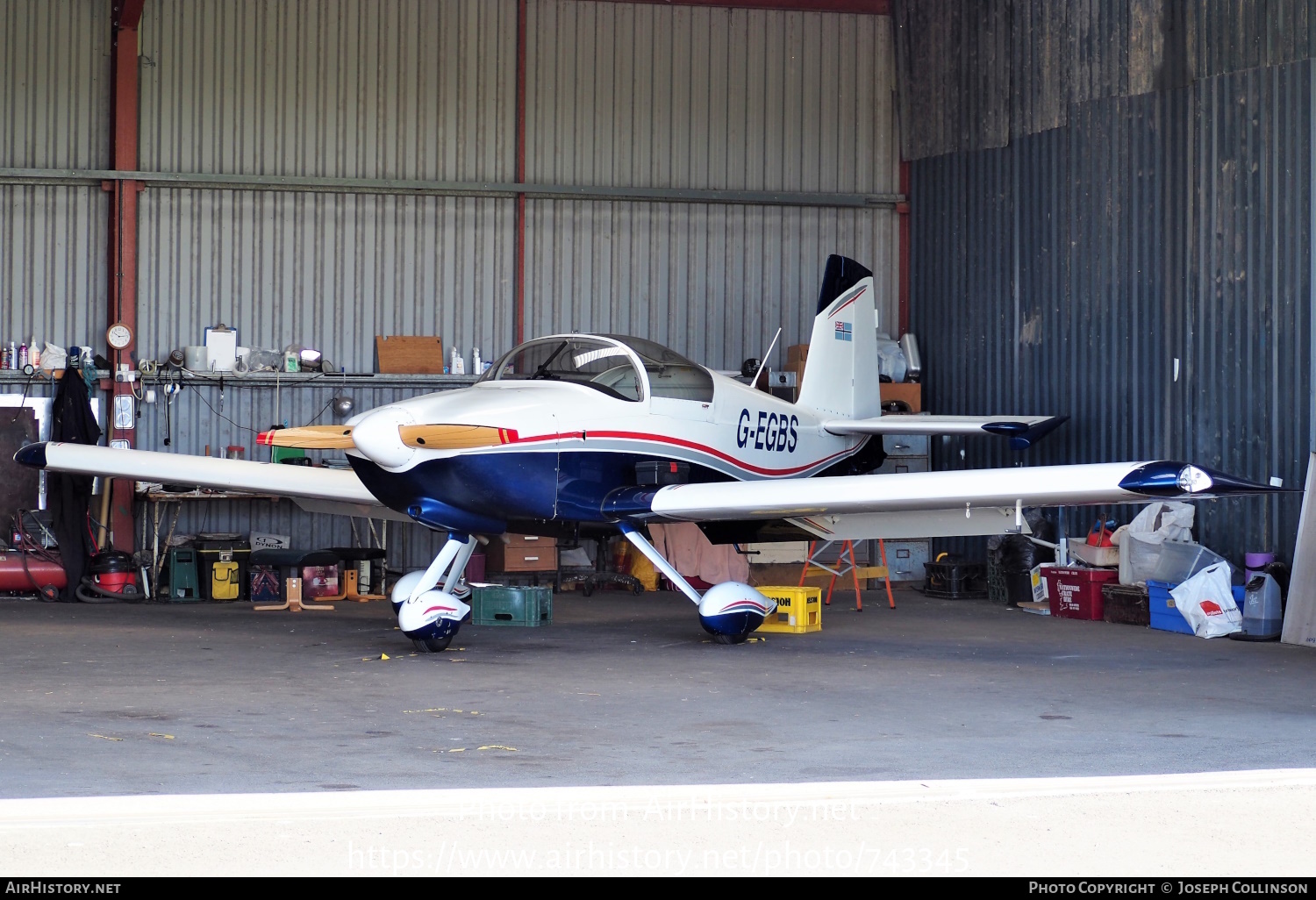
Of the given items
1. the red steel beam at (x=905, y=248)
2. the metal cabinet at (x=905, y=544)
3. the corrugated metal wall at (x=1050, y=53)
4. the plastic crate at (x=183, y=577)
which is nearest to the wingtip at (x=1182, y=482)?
the corrugated metal wall at (x=1050, y=53)

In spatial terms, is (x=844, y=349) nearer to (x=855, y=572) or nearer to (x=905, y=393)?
(x=855, y=572)

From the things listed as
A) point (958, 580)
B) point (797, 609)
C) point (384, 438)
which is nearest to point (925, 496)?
point (797, 609)

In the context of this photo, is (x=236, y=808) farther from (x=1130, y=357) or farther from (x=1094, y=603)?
(x=1130, y=357)

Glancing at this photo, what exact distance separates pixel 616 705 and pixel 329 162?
25.7 feet

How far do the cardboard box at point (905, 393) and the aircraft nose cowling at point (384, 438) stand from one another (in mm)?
6078

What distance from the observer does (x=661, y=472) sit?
8.42 m

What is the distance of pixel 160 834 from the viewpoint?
3221mm

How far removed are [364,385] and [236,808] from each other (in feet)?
29.2

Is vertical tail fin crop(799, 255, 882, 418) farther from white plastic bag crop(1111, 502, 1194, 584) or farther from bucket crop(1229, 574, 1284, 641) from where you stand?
bucket crop(1229, 574, 1284, 641)

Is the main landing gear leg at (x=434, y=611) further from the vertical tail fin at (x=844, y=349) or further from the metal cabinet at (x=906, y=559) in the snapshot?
the metal cabinet at (x=906, y=559)

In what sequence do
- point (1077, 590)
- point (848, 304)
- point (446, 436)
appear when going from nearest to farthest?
point (446, 436), point (1077, 590), point (848, 304)

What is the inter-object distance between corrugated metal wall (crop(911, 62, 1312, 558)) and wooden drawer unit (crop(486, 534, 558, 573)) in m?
3.67

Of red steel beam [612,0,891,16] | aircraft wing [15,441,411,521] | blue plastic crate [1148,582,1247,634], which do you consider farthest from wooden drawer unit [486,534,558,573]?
red steel beam [612,0,891,16]

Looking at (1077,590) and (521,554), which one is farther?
(521,554)
